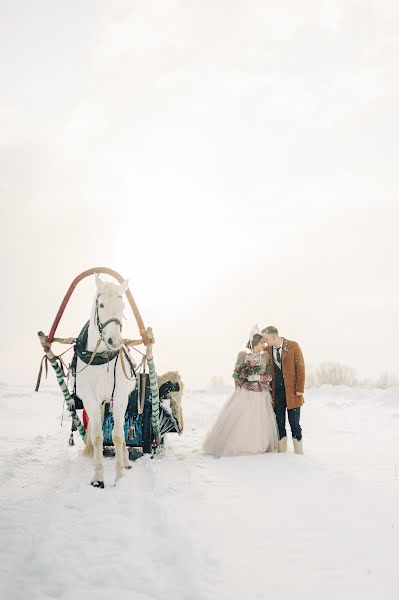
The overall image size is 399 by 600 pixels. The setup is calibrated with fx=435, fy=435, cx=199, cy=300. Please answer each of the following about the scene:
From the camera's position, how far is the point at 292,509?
5117 millimetres

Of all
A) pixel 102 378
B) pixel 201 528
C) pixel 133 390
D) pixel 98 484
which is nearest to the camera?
pixel 201 528

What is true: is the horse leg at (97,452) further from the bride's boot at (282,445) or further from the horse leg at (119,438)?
the bride's boot at (282,445)

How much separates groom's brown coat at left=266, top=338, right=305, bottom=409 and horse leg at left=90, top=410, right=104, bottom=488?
3673mm

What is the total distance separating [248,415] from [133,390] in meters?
2.23

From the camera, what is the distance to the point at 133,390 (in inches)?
320

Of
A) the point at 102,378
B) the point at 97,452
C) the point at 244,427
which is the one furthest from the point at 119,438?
the point at 244,427

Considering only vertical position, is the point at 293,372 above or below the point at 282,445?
above

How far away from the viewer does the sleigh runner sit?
613 centimetres

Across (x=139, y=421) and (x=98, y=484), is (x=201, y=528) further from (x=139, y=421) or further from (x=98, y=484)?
(x=139, y=421)

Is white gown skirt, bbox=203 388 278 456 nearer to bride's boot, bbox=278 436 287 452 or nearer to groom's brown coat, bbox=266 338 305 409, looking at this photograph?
bride's boot, bbox=278 436 287 452

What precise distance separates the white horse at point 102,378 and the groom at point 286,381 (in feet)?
10.2

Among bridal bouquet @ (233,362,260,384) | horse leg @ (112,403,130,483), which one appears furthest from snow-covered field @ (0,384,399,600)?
bridal bouquet @ (233,362,260,384)

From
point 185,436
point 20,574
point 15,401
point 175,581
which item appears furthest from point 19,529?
point 15,401

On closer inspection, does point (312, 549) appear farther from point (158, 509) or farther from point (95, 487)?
point (95, 487)
